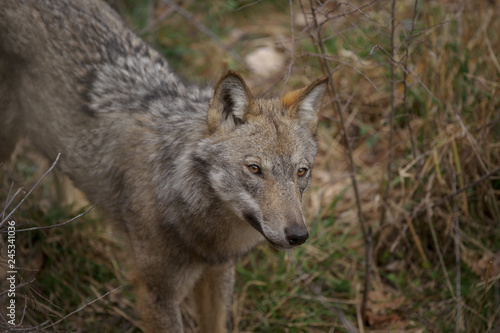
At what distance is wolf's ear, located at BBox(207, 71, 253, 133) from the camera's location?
3.77m

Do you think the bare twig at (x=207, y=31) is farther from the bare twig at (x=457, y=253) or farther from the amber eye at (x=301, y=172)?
the amber eye at (x=301, y=172)

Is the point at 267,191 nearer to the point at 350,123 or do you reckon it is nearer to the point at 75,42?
the point at 75,42

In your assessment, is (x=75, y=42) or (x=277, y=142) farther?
(x=75, y=42)

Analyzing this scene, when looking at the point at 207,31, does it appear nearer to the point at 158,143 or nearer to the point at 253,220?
the point at 158,143

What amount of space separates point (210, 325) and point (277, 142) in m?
2.09

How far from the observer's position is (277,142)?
3809mm

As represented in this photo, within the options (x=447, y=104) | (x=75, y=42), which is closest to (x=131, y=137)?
(x=75, y=42)

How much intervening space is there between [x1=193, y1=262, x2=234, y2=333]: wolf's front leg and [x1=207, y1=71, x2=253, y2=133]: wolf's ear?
Answer: 1487 millimetres

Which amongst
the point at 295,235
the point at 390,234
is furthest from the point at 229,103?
the point at 390,234

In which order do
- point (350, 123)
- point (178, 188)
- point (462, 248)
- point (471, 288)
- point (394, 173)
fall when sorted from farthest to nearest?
point (350, 123), point (394, 173), point (462, 248), point (471, 288), point (178, 188)

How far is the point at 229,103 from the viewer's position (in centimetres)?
393

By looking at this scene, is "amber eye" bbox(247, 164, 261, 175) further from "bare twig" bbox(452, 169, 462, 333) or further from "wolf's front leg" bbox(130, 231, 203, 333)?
"bare twig" bbox(452, 169, 462, 333)

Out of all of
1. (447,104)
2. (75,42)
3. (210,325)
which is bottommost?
(210,325)

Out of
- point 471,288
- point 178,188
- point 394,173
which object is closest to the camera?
point 178,188
